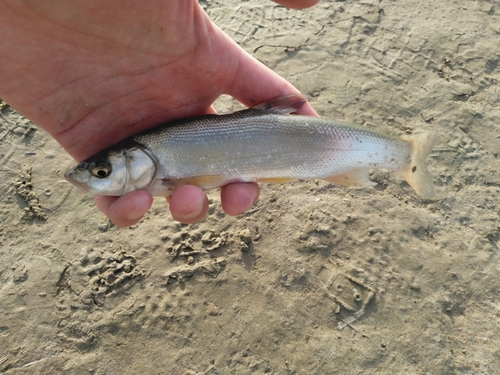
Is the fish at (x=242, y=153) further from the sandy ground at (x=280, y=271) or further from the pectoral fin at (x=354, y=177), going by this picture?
the sandy ground at (x=280, y=271)

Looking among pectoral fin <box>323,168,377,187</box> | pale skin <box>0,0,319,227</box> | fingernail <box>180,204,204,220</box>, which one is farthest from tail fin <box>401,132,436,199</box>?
fingernail <box>180,204,204,220</box>

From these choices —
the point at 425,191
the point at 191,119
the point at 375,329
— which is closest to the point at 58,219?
the point at 191,119

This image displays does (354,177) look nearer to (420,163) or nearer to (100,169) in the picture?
(420,163)

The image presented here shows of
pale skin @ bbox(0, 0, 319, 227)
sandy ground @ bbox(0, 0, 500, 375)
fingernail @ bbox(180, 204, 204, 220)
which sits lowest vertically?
sandy ground @ bbox(0, 0, 500, 375)

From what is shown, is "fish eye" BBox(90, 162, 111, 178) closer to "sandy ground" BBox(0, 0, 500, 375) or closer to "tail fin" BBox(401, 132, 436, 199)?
"sandy ground" BBox(0, 0, 500, 375)

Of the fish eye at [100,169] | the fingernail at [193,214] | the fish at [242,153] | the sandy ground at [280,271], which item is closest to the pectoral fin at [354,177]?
the fish at [242,153]

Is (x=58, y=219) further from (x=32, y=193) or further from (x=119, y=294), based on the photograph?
(x=119, y=294)

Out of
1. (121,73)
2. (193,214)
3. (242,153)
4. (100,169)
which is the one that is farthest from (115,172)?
(242,153)

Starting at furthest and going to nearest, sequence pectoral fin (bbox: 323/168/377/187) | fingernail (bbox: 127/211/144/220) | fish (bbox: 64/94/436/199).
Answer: pectoral fin (bbox: 323/168/377/187), fish (bbox: 64/94/436/199), fingernail (bbox: 127/211/144/220)
